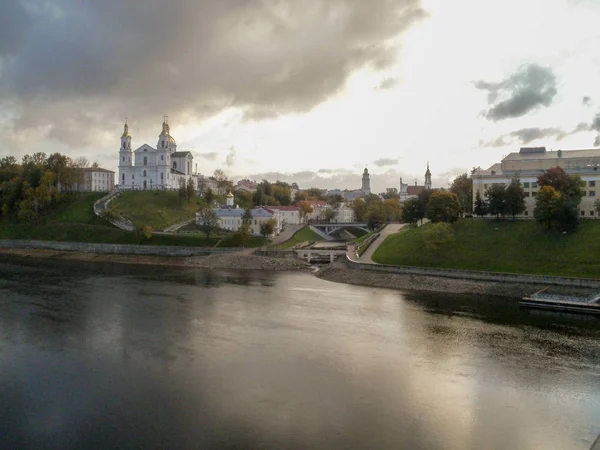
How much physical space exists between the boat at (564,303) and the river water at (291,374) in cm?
112

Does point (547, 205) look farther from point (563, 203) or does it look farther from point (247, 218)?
point (247, 218)

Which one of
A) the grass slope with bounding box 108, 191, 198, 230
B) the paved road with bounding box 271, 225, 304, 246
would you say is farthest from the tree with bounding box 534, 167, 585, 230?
the grass slope with bounding box 108, 191, 198, 230

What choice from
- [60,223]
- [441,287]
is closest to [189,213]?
[60,223]

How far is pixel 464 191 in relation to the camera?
191 feet

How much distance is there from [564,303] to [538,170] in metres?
22.4

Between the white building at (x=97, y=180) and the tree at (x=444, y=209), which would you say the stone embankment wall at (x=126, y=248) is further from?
the white building at (x=97, y=180)

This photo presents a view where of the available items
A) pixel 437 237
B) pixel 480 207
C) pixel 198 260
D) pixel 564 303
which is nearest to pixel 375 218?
pixel 480 207

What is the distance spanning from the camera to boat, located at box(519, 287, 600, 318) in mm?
28094

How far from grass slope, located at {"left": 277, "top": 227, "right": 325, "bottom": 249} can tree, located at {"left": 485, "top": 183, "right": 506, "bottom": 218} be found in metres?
22.4

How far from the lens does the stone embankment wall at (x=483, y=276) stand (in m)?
32.2

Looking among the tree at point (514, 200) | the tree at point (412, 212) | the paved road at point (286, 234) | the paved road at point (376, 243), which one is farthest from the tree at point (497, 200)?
the paved road at point (286, 234)

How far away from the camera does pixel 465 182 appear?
6038 cm

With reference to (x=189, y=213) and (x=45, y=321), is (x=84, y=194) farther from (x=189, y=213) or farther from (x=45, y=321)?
(x=45, y=321)

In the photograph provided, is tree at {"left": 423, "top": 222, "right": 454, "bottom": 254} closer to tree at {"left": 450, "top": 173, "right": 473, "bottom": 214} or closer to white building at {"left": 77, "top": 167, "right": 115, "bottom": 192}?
tree at {"left": 450, "top": 173, "right": 473, "bottom": 214}
